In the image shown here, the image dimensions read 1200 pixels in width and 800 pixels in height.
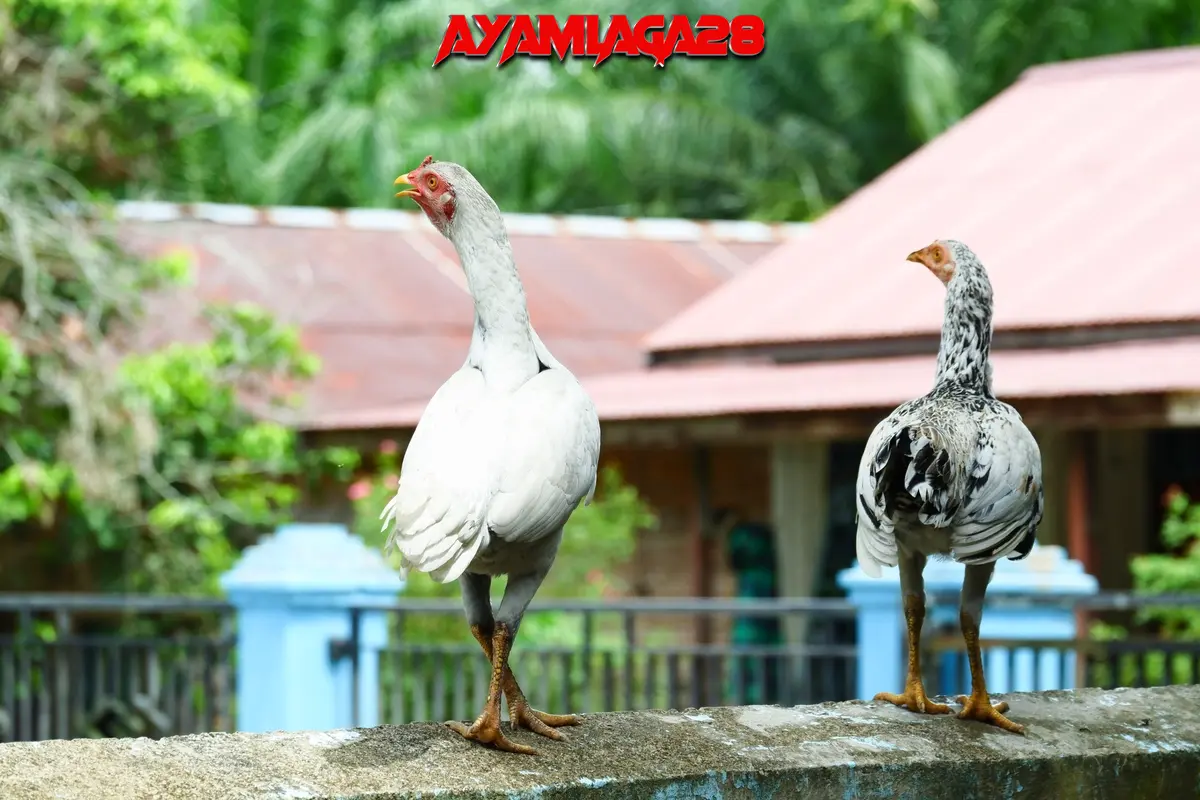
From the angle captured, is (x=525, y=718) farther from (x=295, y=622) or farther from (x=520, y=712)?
(x=295, y=622)

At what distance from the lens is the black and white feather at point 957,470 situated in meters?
3.23

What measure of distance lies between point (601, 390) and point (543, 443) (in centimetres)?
774

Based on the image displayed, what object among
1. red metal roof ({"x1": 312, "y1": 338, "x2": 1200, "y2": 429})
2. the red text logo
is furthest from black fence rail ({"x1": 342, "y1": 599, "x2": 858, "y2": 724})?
the red text logo

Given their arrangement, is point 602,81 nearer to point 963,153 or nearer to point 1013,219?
point 963,153

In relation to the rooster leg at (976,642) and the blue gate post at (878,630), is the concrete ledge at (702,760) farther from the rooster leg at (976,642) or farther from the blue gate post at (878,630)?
the blue gate post at (878,630)

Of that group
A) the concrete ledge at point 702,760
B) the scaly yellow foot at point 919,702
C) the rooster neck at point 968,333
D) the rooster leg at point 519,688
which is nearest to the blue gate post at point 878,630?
the concrete ledge at point 702,760

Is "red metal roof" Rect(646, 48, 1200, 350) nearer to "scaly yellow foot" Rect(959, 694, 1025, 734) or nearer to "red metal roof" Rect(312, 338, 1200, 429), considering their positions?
"red metal roof" Rect(312, 338, 1200, 429)

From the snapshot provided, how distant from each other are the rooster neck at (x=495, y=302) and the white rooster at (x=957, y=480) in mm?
742

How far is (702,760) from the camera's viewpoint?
3088 mm

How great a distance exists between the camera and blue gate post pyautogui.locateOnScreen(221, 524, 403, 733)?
7363 millimetres

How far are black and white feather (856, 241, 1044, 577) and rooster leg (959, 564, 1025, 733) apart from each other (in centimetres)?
8

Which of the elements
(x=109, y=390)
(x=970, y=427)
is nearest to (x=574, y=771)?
(x=970, y=427)

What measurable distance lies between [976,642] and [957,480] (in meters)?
0.39

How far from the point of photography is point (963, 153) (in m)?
12.0
